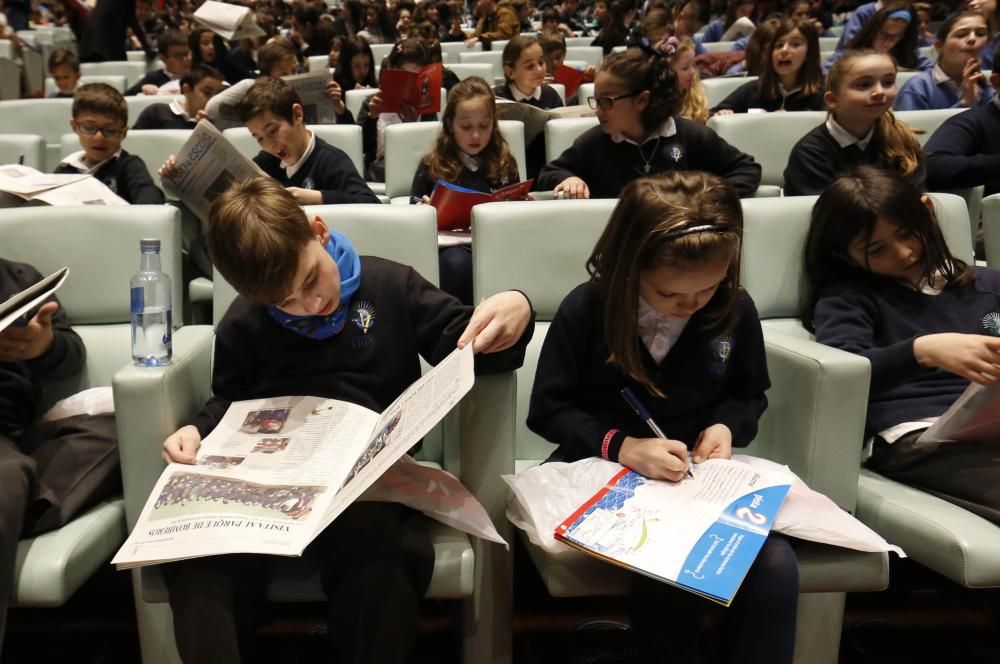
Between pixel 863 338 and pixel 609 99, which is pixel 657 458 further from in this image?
pixel 609 99

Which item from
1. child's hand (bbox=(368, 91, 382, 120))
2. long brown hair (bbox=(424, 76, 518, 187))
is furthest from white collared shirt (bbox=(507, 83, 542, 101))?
long brown hair (bbox=(424, 76, 518, 187))

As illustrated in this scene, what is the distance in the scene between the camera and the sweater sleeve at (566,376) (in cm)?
148

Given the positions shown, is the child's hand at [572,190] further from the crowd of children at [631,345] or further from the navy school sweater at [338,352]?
the navy school sweater at [338,352]

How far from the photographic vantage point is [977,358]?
144cm

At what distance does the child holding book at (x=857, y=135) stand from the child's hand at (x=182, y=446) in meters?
Result: 1.69

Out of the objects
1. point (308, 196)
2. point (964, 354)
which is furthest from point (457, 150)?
point (964, 354)

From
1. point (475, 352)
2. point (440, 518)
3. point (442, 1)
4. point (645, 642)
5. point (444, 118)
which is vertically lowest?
point (645, 642)

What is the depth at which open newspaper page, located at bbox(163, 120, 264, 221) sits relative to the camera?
2.31 meters

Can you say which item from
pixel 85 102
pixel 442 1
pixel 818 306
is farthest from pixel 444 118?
pixel 442 1

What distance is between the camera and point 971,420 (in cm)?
148

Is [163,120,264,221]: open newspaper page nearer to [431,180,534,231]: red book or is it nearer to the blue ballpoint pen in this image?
[431,180,534,231]: red book

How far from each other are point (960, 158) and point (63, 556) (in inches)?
94.1

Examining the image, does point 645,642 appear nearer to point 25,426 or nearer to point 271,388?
point 271,388

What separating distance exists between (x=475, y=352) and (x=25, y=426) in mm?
839
